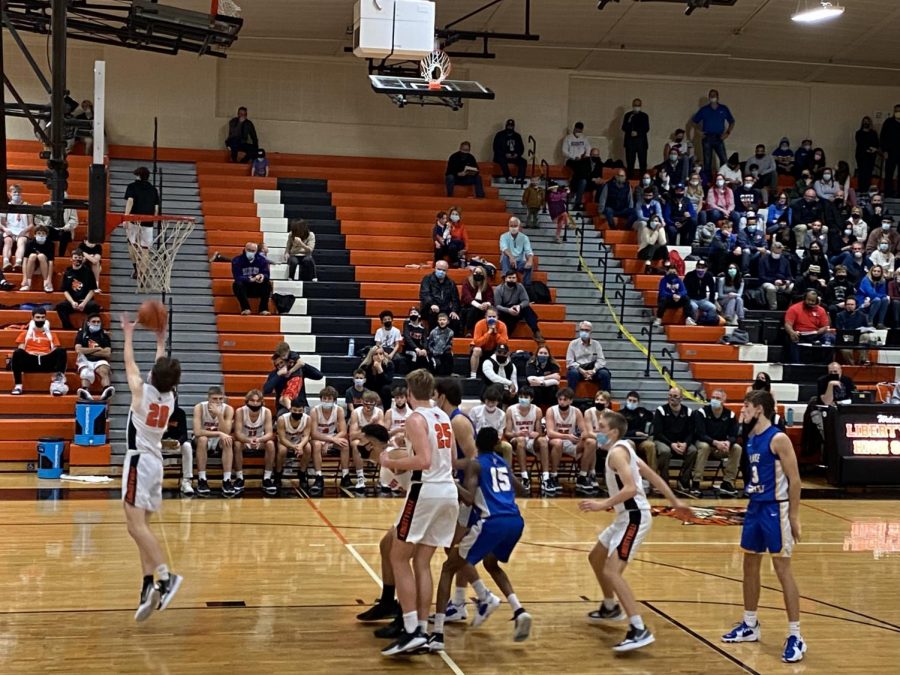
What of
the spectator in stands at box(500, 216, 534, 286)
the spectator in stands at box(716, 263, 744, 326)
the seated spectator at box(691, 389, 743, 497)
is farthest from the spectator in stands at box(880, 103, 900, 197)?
the seated spectator at box(691, 389, 743, 497)

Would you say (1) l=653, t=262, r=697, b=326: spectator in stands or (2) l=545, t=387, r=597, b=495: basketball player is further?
(1) l=653, t=262, r=697, b=326: spectator in stands

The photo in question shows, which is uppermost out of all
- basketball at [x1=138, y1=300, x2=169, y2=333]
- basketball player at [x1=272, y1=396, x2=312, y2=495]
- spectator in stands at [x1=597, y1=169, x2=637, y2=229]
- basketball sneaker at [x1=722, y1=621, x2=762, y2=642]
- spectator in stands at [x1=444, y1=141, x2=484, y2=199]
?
spectator in stands at [x1=444, y1=141, x2=484, y2=199]

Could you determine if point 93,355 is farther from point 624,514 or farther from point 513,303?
point 624,514

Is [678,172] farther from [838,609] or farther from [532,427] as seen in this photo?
[838,609]

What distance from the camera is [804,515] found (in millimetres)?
14109

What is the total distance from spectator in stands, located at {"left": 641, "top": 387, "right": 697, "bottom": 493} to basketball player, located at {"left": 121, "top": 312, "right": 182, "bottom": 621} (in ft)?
29.3

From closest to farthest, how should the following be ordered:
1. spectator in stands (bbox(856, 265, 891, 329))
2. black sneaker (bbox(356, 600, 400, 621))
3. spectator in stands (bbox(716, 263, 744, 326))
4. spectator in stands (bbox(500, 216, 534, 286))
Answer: black sneaker (bbox(356, 600, 400, 621)), spectator in stands (bbox(500, 216, 534, 286)), spectator in stands (bbox(716, 263, 744, 326)), spectator in stands (bbox(856, 265, 891, 329))

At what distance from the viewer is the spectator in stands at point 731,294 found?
20000 millimetres

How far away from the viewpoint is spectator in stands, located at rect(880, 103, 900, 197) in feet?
82.6

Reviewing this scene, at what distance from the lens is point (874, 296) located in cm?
2066

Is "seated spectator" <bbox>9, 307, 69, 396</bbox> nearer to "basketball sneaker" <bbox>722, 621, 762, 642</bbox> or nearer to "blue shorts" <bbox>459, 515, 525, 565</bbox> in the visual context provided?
"blue shorts" <bbox>459, 515, 525, 565</bbox>

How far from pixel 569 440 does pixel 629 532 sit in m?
7.81

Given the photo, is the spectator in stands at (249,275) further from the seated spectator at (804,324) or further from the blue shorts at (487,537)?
the blue shorts at (487,537)

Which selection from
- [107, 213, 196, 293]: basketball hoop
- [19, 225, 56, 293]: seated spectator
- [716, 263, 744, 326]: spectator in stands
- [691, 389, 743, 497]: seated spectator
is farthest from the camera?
[716, 263, 744, 326]: spectator in stands
